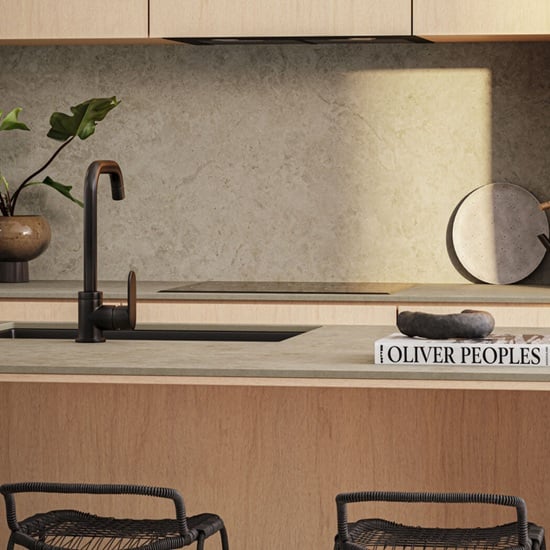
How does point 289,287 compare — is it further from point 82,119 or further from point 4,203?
point 4,203

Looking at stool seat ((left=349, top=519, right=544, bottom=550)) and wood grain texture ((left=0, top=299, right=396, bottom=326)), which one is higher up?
wood grain texture ((left=0, top=299, right=396, bottom=326))

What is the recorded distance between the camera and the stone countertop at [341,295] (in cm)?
343

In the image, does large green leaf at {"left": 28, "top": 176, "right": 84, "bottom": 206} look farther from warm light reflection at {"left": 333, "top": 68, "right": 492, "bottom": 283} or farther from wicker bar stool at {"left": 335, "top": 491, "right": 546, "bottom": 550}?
wicker bar stool at {"left": 335, "top": 491, "right": 546, "bottom": 550}

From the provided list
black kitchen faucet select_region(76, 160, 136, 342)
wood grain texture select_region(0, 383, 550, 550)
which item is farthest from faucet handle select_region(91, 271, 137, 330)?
wood grain texture select_region(0, 383, 550, 550)

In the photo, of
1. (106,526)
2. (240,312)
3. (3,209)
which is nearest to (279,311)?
(240,312)

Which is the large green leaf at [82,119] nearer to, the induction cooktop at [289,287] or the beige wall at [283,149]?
the beige wall at [283,149]

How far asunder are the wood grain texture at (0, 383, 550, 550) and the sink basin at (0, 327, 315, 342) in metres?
0.12

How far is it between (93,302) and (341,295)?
135cm

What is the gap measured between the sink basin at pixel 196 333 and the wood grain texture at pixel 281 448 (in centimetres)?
12

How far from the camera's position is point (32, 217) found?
397 cm

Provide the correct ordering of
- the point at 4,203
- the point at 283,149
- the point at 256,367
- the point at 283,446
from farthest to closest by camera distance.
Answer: the point at 283,149 → the point at 4,203 → the point at 283,446 → the point at 256,367

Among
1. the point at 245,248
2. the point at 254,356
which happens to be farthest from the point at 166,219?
the point at 254,356

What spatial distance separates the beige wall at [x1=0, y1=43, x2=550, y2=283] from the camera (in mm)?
4078

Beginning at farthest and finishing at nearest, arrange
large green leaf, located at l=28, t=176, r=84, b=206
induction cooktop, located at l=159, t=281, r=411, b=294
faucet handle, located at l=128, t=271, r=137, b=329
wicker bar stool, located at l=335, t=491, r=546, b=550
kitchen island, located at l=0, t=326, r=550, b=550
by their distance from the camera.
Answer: large green leaf, located at l=28, t=176, r=84, b=206 < induction cooktop, located at l=159, t=281, r=411, b=294 < kitchen island, located at l=0, t=326, r=550, b=550 < faucet handle, located at l=128, t=271, r=137, b=329 < wicker bar stool, located at l=335, t=491, r=546, b=550
